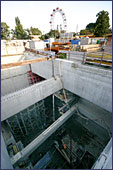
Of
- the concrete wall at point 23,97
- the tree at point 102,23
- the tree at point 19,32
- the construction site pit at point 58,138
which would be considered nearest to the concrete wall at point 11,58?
the construction site pit at point 58,138

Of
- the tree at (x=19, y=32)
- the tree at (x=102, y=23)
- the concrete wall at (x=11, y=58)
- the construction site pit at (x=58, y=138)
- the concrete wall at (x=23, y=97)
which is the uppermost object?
the tree at (x=19, y=32)

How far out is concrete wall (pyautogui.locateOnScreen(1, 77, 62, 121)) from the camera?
5350 mm

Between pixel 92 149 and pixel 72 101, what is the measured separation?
461 centimetres

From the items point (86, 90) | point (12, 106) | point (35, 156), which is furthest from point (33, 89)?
point (35, 156)

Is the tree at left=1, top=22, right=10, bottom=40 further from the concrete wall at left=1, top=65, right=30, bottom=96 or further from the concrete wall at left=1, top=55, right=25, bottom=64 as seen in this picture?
the concrete wall at left=1, top=65, right=30, bottom=96

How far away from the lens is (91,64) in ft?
21.4

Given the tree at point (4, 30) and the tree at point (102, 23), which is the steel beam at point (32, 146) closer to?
the tree at point (102, 23)

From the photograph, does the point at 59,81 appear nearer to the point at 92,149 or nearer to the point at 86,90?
the point at 86,90

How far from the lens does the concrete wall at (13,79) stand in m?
11.7

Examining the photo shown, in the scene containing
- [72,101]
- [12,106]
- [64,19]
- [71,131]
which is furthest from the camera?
[64,19]

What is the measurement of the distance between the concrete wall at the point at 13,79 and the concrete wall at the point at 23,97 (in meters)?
7.59

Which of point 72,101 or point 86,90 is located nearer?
point 86,90

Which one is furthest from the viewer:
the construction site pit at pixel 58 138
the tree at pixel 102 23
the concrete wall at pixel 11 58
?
the tree at pixel 102 23

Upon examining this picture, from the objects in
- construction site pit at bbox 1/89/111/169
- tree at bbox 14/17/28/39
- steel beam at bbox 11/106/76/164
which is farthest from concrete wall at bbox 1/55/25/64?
tree at bbox 14/17/28/39
